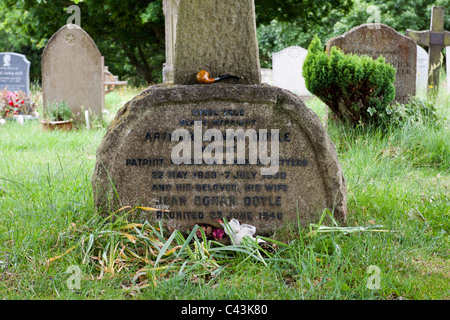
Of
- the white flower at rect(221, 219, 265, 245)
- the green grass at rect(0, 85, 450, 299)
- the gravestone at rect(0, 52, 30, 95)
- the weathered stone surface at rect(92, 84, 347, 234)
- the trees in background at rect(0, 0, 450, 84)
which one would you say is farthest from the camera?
the trees in background at rect(0, 0, 450, 84)

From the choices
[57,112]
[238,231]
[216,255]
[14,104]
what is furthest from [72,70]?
[216,255]

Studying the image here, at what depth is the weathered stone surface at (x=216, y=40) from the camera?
304cm

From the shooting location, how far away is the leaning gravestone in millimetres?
2971

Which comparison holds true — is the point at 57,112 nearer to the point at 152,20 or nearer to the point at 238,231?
the point at 238,231

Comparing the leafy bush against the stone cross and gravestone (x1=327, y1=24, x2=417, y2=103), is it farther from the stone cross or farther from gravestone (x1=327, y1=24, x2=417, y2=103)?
the stone cross

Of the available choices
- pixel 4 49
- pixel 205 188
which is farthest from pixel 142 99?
pixel 4 49

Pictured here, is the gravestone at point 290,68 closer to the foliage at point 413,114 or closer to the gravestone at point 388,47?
the gravestone at point 388,47

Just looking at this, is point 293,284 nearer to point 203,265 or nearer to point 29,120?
point 203,265

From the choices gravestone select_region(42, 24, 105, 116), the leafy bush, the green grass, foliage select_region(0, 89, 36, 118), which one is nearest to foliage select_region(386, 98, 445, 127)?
the leafy bush

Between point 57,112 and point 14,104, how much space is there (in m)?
2.04

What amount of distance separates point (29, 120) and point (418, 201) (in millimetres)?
7860

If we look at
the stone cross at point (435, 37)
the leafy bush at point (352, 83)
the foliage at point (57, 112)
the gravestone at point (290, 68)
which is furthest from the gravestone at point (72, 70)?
the stone cross at point (435, 37)

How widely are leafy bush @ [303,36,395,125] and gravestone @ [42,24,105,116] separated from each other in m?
3.96

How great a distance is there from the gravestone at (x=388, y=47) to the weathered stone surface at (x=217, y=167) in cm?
366
